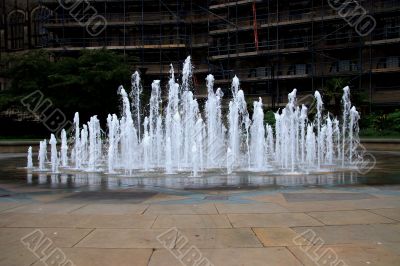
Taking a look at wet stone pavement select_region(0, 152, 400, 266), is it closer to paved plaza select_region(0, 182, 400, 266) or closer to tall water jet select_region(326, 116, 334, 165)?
paved plaza select_region(0, 182, 400, 266)

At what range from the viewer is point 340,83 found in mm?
36281

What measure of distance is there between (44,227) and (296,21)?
42123 millimetres

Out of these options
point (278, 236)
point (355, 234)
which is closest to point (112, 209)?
point (278, 236)

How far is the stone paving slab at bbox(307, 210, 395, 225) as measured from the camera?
6.82 m

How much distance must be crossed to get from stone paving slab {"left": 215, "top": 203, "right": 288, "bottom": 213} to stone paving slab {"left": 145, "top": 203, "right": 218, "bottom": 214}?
166mm

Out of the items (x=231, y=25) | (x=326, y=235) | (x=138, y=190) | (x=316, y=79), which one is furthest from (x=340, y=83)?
(x=326, y=235)

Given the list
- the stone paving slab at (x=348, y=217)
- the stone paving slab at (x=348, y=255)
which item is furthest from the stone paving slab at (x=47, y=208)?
the stone paving slab at (x=348, y=255)

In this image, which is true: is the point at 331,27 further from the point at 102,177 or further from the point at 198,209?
the point at 198,209

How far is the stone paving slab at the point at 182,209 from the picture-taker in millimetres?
7629

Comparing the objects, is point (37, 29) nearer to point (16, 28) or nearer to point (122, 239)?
point (16, 28)

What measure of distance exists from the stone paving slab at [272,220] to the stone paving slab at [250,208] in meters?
0.32

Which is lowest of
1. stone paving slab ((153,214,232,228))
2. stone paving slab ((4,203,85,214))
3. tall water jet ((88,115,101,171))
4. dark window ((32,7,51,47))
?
stone paving slab ((153,214,232,228))

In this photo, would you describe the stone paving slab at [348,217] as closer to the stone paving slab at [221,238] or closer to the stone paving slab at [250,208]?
the stone paving slab at [250,208]

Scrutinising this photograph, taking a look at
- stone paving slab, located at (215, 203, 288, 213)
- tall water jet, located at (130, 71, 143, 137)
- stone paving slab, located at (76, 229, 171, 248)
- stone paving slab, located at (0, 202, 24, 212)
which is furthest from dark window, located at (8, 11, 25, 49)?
stone paving slab, located at (76, 229, 171, 248)
